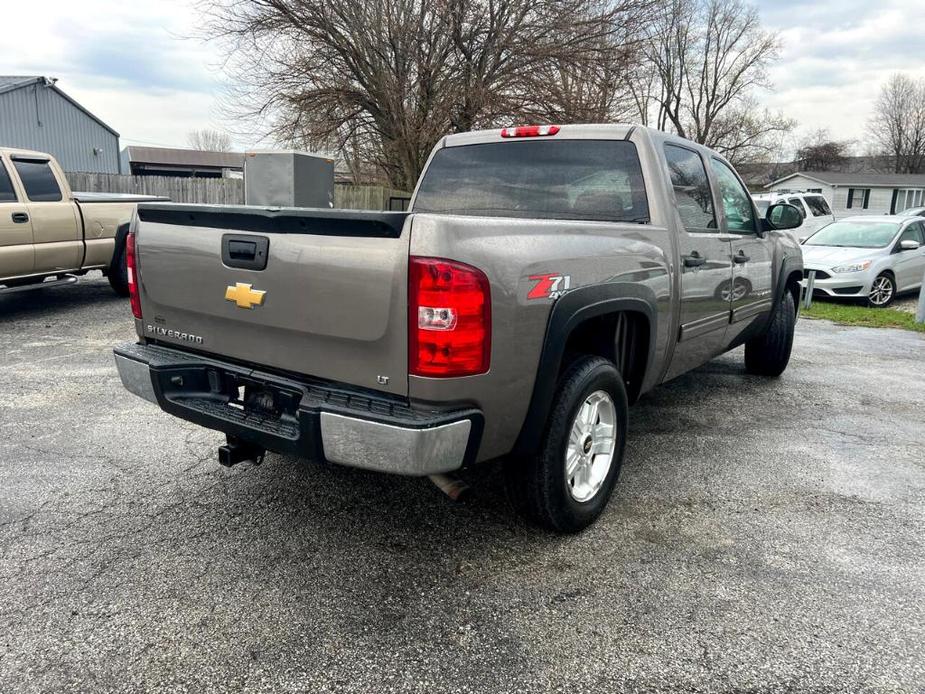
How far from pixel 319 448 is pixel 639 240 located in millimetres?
1887

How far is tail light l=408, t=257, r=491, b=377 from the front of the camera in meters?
2.43

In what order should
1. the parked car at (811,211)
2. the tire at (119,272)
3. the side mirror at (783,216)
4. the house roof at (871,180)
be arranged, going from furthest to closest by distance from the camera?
the house roof at (871,180) < the parked car at (811,211) < the tire at (119,272) < the side mirror at (783,216)

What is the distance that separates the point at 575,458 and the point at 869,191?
5338 centimetres

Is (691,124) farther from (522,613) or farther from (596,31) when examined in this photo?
(522,613)

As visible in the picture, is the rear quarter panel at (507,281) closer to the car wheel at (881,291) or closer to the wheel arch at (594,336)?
the wheel arch at (594,336)

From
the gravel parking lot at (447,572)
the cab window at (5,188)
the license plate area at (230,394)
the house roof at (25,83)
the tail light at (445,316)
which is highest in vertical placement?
the house roof at (25,83)

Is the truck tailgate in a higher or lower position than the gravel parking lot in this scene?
higher

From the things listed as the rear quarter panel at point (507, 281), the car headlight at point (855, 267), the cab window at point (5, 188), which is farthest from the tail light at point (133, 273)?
the car headlight at point (855, 267)

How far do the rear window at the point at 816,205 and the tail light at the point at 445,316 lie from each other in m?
21.6

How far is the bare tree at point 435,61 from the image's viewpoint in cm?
1672

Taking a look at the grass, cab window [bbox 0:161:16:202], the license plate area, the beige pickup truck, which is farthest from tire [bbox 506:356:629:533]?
the grass

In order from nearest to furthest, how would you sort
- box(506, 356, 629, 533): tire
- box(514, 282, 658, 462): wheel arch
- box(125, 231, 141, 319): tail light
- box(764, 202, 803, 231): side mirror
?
box(514, 282, 658, 462): wheel arch
box(506, 356, 629, 533): tire
box(125, 231, 141, 319): tail light
box(764, 202, 803, 231): side mirror

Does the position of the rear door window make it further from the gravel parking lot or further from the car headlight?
the car headlight

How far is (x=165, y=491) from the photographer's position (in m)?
3.69
